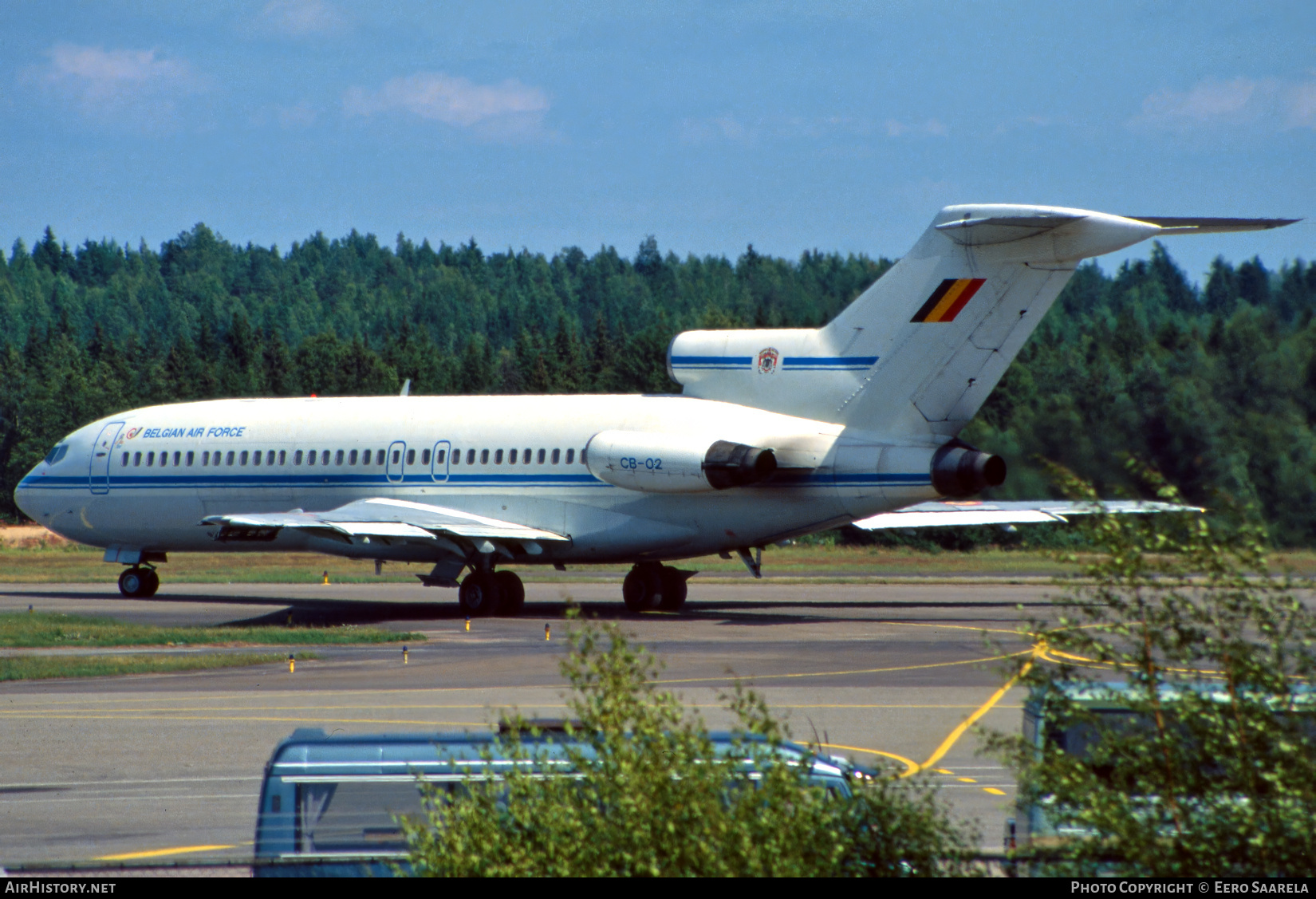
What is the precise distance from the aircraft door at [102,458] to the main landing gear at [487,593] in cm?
1161

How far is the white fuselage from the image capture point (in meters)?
31.7

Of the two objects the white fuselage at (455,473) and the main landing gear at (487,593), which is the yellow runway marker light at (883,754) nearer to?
the white fuselage at (455,473)

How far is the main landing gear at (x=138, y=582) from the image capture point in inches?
1638

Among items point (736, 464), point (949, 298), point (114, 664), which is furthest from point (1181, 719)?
point (736, 464)

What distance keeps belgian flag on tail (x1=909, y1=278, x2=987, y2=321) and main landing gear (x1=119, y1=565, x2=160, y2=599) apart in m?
22.8

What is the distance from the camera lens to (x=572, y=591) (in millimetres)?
45750

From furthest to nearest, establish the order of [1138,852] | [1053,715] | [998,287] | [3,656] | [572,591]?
1. [572,591]
2. [998,287]
3. [3,656]
4. [1053,715]
5. [1138,852]

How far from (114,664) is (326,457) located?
12874 millimetres

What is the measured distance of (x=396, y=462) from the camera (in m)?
37.0

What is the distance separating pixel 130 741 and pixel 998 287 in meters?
18.3

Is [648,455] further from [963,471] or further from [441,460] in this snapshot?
[963,471]

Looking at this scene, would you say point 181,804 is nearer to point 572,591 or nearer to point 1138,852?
point 1138,852

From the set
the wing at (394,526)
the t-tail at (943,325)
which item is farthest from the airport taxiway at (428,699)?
the t-tail at (943,325)
